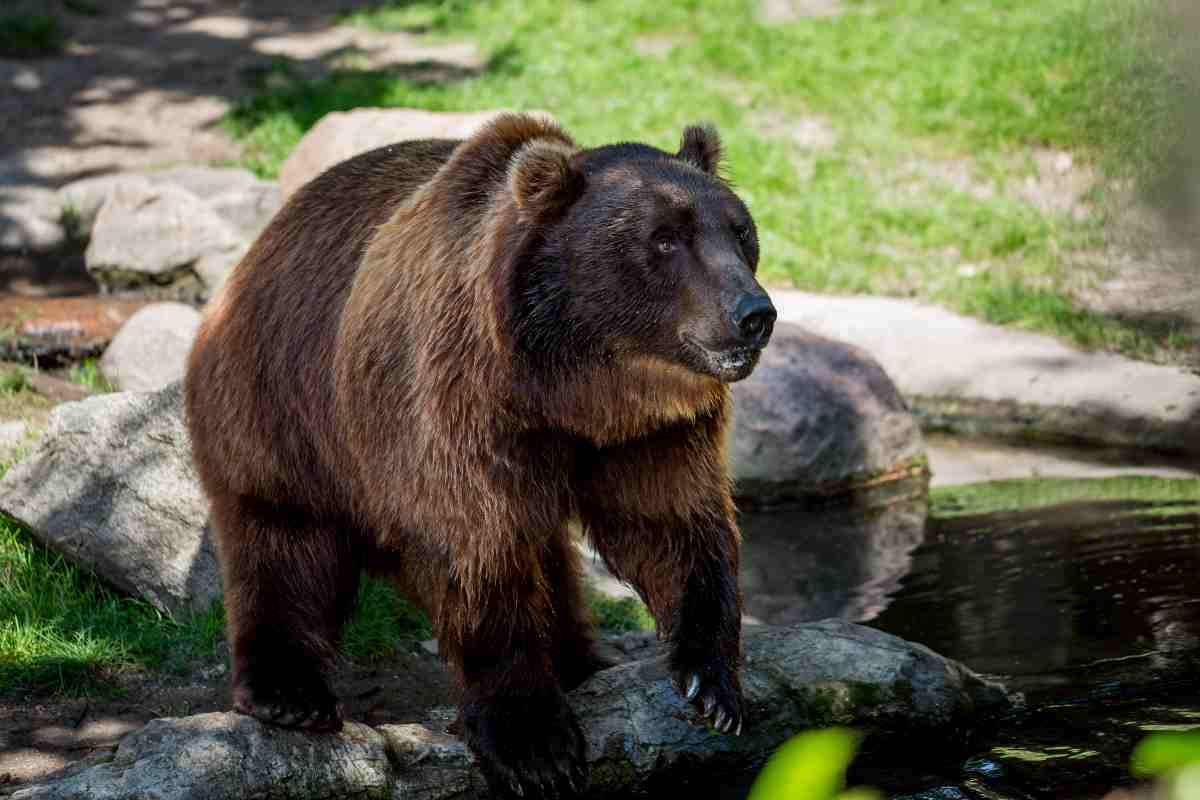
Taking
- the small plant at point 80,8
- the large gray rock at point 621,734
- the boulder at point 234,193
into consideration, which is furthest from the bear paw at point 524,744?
the small plant at point 80,8

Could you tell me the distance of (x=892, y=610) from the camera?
6227 millimetres

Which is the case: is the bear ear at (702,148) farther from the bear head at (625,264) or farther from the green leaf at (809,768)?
the green leaf at (809,768)

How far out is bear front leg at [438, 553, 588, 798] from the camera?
13.7ft

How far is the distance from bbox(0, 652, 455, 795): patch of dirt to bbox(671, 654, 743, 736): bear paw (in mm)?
1236

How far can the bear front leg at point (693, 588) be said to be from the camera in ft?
14.1

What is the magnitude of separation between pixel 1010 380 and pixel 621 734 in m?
4.88

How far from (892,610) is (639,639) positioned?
3.55ft

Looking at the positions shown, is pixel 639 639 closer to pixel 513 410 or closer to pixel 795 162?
pixel 513 410

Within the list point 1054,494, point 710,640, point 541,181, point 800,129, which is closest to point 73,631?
point 710,640

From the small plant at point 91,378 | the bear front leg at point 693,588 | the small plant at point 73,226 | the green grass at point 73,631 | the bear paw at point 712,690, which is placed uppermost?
the bear front leg at point 693,588

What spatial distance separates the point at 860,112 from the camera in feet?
42.7

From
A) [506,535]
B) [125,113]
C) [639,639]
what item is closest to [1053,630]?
[639,639]

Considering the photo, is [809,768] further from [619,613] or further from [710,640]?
[619,613]

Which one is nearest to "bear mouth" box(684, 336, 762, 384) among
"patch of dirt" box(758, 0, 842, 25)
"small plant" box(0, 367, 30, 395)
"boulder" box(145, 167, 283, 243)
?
"small plant" box(0, 367, 30, 395)
